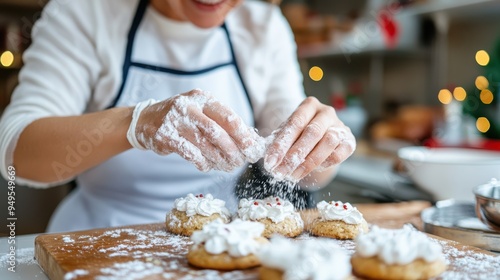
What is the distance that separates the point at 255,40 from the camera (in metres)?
1.75

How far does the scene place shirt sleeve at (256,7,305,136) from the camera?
1.75 meters

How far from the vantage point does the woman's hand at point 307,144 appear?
3.70 feet

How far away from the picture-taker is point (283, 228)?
1191 millimetres

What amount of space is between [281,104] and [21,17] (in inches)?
81.4

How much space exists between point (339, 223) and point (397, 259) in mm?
320

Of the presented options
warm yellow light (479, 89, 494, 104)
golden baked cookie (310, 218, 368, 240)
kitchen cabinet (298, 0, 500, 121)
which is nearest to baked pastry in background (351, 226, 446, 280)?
golden baked cookie (310, 218, 368, 240)

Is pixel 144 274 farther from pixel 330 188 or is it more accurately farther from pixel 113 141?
pixel 330 188

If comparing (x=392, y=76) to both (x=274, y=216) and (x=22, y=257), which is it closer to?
(x=274, y=216)

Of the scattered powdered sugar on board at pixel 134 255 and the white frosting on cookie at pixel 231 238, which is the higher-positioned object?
the white frosting on cookie at pixel 231 238

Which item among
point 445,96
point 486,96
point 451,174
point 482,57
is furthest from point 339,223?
point 445,96

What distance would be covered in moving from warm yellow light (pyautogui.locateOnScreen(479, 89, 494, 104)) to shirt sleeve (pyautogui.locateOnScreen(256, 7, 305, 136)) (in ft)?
3.84

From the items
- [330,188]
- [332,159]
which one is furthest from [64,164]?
[330,188]

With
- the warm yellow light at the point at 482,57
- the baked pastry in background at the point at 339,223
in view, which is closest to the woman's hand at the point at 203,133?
the baked pastry in background at the point at 339,223

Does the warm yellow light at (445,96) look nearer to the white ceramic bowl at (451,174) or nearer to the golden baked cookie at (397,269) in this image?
the white ceramic bowl at (451,174)
